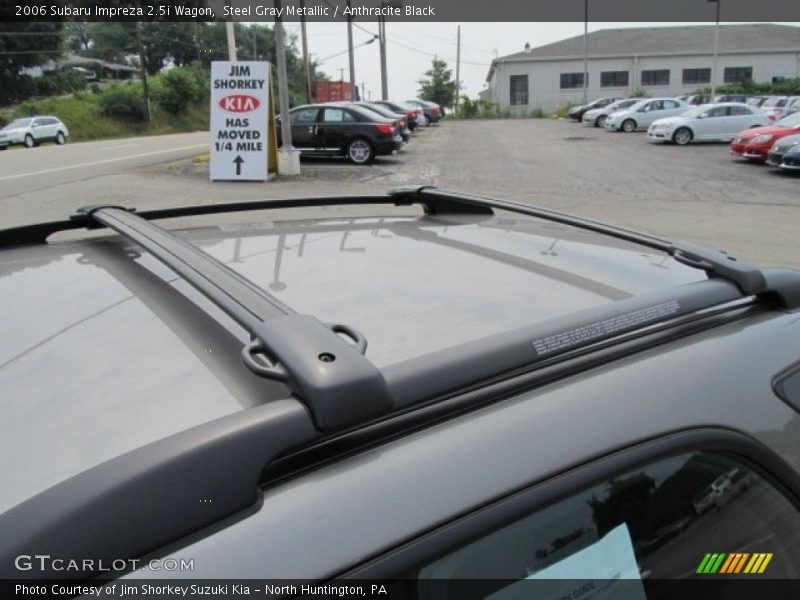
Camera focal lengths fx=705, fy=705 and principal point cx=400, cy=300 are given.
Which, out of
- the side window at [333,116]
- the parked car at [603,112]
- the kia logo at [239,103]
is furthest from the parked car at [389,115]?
the parked car at [603,112]

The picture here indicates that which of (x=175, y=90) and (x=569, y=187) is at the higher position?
Answer: (x=175, y=90)

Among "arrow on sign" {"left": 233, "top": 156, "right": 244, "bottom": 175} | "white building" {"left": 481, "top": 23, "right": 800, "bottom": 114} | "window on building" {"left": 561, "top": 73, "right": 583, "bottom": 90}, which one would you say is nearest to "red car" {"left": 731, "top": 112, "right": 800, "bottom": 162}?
"arrow on sign" {"left": 233, "top": 156, "right": 244, "bottom": 175}

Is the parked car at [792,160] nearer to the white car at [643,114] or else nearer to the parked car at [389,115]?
the parked car at [389,115]

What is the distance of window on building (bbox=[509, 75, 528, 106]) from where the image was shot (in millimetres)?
63438

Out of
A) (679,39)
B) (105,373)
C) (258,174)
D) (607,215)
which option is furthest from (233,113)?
(679,39)

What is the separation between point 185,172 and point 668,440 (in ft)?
55.9

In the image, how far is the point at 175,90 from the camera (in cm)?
5934

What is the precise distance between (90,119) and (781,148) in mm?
50214

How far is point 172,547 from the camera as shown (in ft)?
2.65

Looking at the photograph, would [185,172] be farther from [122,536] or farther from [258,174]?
[122,536]

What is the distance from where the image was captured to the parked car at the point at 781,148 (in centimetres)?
1731

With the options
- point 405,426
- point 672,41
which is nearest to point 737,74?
point 672,41

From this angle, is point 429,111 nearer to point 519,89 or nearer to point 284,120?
point 519,89

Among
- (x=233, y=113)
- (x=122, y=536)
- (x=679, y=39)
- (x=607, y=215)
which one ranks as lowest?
(x=607, y=215)
